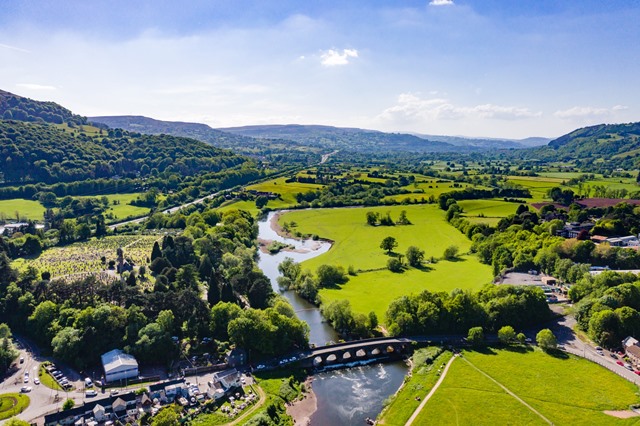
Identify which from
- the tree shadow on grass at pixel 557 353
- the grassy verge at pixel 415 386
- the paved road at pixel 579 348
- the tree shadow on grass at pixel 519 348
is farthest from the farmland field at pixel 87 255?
the paved road at pixel 579 348

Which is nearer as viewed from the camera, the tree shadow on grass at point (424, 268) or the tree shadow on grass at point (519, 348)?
the tree shadow on grass at point (519, 348)

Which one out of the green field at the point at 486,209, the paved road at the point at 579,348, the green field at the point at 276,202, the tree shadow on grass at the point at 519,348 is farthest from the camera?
the green field at the point at 276,202

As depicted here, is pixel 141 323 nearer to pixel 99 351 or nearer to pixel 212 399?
pixel 99 351

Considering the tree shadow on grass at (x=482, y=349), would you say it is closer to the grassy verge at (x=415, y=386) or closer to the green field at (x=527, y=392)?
the green field at (x=527, y=392)

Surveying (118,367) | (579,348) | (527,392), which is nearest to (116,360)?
(118,367)

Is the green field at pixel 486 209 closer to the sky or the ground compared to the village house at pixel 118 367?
closer to the sky

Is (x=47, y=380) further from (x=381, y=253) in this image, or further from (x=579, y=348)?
(x=381, y=253)

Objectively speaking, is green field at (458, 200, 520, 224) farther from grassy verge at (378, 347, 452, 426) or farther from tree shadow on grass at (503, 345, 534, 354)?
grassy verge at (378, 347, 452, 426)

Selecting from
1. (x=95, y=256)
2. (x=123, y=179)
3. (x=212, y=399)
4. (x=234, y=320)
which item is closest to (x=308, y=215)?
(x=95, y=256)
